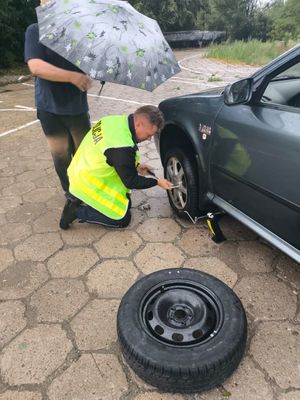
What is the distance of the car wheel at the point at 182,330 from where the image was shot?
70.1 inches

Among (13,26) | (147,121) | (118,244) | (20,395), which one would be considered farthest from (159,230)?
(13,26)

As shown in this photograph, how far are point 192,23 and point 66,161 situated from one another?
1155 inches

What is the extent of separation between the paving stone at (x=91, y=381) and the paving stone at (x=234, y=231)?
1.51 meters

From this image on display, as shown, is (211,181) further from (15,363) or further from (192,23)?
(192,23)

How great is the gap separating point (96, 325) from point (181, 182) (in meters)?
1.46

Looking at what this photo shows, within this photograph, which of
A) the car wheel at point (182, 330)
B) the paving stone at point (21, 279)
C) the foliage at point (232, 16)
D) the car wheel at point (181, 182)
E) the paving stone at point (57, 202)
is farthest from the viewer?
the foliage at point (232, 16)

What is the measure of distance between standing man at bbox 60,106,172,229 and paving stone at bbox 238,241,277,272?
795mm

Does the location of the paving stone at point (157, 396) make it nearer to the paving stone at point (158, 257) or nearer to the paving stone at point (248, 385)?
the paving stone at point (248, 385)

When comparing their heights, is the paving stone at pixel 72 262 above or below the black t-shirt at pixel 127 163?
below

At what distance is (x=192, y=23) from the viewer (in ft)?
95.2

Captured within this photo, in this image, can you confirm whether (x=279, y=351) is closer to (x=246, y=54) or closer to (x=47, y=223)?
(x=47, y=223)

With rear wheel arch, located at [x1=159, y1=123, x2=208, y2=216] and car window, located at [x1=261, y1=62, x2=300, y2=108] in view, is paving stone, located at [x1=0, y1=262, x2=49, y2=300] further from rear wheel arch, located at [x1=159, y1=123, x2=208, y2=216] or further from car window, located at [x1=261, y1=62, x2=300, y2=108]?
car window, located at [x1=261, y1=62, x2=300, y2=108]

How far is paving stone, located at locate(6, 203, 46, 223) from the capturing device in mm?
3406

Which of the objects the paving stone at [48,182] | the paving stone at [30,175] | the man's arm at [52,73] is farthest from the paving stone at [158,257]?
the paving stone at [30,175]
